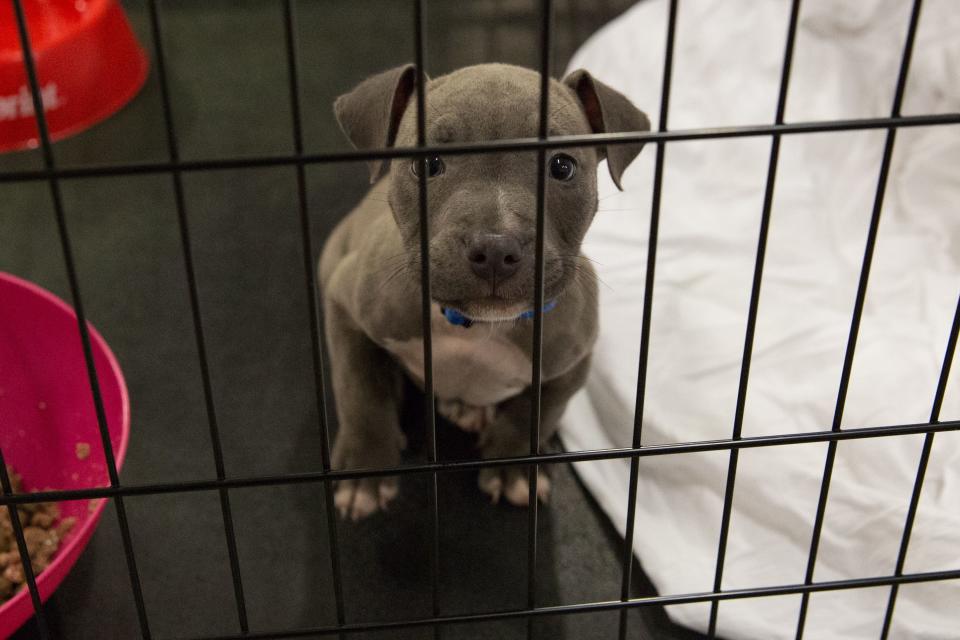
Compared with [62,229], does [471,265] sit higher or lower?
lower

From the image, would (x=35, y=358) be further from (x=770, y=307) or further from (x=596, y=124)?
(x=770, y=307)

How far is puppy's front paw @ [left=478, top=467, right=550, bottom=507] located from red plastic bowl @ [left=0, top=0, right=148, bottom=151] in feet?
5.35

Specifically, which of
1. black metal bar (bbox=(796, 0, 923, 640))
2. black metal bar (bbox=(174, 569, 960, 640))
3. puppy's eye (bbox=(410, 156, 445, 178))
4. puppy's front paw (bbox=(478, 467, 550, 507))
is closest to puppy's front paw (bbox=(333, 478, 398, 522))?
puppy's front paw (bbox=(478, 467, 550, 507))

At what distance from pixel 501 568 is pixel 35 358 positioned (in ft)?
2.96

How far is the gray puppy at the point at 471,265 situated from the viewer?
126 centimetres

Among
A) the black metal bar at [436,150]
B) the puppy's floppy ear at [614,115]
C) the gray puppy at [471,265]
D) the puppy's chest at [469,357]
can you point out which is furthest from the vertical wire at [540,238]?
the puppy's chest at [469,357]

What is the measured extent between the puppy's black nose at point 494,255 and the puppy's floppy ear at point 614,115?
0.64ft

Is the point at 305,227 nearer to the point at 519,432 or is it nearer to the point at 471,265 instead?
the point at 471,265

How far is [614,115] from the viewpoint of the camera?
4.49ft

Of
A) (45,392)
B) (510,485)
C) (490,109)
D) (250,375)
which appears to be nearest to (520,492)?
(510,485)

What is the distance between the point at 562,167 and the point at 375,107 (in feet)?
0.85

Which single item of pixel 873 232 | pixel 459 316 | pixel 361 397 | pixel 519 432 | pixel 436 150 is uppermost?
pixel 436 150

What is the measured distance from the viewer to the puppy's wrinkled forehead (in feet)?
4.34

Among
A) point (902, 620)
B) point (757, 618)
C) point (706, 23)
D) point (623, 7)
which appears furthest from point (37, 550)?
point (623, 7)
